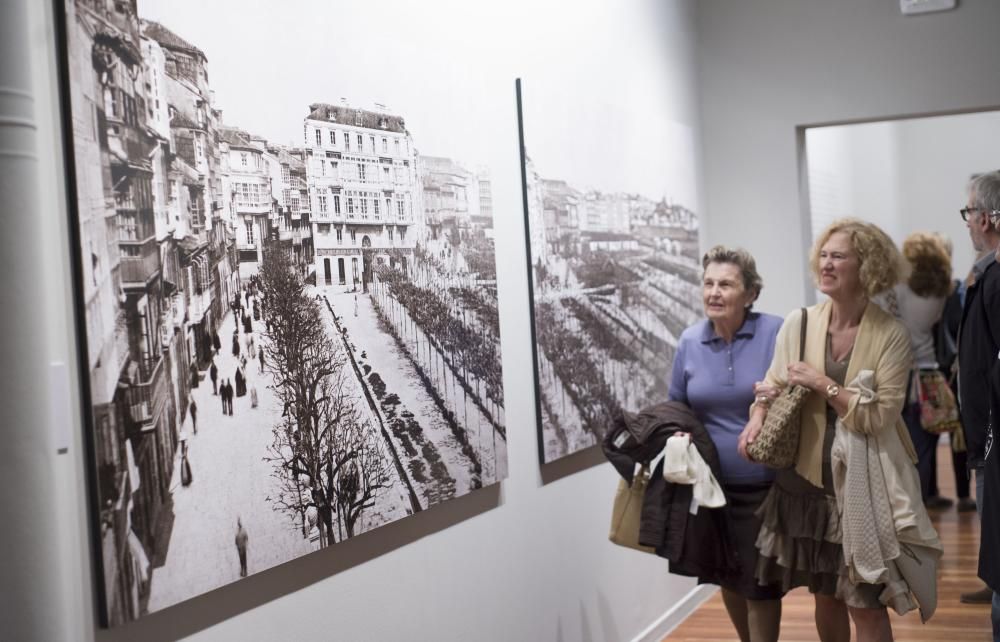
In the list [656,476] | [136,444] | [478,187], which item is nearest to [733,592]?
[656,476]

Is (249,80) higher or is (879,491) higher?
(249,80)

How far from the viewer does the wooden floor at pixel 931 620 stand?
5.07 metres

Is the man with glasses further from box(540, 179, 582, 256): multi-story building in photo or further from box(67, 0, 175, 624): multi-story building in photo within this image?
box(67, 0, 175, 624): multi-story building in photo

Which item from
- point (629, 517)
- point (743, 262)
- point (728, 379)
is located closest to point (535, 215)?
point (743, 262)

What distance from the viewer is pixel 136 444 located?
2205mm

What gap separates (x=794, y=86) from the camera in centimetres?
613

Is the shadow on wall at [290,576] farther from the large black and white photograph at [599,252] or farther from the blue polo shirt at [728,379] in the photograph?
the blue polo shirt at [728,379]

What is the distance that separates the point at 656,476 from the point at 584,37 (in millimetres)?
1924

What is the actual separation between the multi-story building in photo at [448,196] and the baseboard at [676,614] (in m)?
2.40

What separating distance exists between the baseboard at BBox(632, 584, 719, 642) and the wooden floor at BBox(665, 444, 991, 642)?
0.03 m

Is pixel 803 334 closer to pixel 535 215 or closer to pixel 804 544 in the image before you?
pixel 804 544

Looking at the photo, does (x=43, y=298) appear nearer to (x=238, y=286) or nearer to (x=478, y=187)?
(x=238, y=286)

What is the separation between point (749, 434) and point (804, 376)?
0.95ft

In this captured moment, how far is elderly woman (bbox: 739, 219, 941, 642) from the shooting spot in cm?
368
